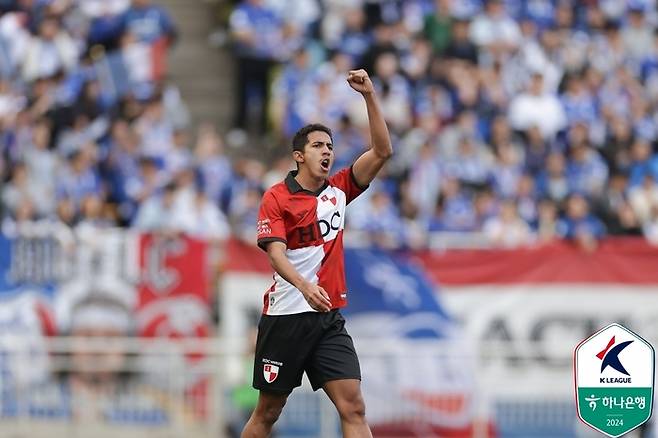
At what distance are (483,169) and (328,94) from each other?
7.14ft

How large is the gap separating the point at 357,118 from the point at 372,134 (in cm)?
1003

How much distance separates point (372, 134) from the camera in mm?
10227

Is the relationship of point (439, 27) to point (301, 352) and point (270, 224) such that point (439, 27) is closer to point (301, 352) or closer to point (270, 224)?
point (301, 352)

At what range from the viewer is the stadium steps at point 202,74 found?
72.2 ft

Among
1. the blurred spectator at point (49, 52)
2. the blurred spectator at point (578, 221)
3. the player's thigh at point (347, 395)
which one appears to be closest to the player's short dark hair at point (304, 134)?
the player's thigh at point (347, 395)

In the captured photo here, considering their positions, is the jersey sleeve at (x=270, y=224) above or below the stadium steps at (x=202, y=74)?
below

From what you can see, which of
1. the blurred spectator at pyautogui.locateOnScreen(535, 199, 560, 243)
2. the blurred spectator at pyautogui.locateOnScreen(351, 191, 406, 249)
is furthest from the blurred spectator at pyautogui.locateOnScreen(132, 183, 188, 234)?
the blurred spectator at pyautogui.locateOnScreen(535, 199, 560, 243)

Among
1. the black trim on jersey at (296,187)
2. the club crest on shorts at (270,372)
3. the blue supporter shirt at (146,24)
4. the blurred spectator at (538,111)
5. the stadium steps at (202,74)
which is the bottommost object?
the club crest on shorts at (270,372)

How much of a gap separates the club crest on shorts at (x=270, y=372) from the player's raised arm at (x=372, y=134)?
4.31 feet

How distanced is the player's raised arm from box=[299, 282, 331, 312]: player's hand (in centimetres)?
111

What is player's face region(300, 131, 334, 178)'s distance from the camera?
10203 millimetres

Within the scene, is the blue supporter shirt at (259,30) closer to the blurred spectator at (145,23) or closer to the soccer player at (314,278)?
the blurred spectator at (145,23)

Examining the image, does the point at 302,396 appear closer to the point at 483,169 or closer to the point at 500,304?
the point at 500,304

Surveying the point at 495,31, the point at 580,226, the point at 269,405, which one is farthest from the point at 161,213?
the point at 269,405
